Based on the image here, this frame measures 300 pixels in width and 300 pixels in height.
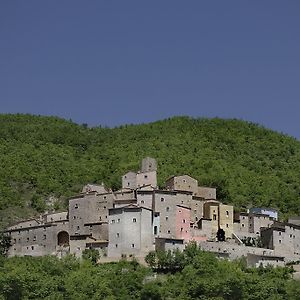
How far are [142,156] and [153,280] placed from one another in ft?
116

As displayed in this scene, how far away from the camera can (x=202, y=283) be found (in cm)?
6184

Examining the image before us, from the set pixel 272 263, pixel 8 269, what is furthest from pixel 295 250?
pixel 8 269

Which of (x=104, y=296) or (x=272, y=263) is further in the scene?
(x=272, y=263)

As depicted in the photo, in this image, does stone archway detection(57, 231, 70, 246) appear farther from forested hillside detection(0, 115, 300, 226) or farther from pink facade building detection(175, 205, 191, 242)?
forested hillside detection(0, 115, 300, 226)

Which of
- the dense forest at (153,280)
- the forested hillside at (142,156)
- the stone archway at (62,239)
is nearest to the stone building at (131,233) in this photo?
the dense forest at (153,280)

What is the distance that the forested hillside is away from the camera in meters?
88.0

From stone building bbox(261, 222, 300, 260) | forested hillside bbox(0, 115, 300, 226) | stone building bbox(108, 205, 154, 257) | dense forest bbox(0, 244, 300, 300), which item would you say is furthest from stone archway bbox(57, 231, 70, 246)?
stone building bbox(261, 222, 300, 260)

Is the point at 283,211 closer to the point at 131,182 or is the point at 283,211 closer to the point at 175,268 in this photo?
the point at 131,182

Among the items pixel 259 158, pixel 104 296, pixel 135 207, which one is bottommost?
pixel 104 296

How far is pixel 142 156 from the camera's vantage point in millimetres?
97750

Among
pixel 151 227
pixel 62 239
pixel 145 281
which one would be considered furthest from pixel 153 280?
pixel 62 239

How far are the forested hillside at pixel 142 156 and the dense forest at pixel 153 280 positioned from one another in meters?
17.0

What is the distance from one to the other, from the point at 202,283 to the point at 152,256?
13.4ft

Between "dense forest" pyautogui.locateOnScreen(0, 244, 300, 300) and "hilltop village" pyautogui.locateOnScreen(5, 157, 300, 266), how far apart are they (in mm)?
1524
